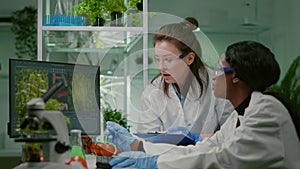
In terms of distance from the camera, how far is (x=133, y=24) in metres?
2.43

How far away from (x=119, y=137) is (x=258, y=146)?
0.53 m

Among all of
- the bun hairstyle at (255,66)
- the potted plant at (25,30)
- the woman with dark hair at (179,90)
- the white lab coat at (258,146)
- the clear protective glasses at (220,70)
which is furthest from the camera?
the potted plant at (25,30)

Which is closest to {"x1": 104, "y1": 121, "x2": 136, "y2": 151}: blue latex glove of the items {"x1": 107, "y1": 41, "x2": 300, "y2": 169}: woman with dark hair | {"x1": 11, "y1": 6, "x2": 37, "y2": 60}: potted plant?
{"x1": 107, "y1": 41, "x2": 300, "y2": 169}: woman with dark hair

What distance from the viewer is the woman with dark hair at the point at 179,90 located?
2.06m

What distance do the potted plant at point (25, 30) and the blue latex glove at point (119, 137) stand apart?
246 centimetres

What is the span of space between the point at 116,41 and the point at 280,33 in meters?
2.34

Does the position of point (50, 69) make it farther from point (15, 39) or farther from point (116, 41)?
point (15, 39)

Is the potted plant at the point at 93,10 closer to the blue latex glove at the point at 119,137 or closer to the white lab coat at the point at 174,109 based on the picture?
the white lab coat at the point at 174,109

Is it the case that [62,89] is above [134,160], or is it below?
above

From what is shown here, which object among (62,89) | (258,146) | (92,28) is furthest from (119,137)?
(92,28)

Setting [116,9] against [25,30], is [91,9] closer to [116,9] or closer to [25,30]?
[116,9]

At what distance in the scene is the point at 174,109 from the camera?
2.19 metres

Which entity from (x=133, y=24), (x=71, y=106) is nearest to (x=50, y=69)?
(x=71, y=106)

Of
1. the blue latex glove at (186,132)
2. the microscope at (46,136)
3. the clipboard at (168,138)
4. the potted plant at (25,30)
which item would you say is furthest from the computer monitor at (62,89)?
the potted plant at (25,30)
